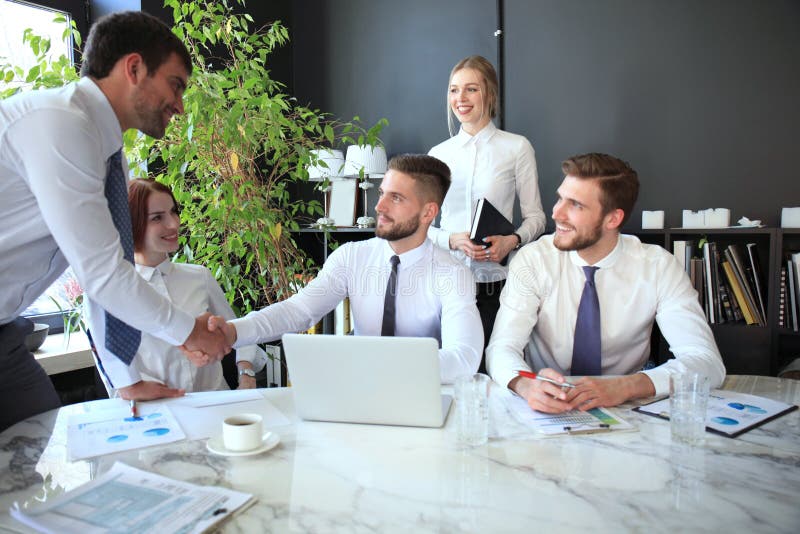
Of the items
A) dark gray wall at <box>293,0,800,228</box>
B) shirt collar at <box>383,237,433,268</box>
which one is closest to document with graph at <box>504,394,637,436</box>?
shirt collar at <box>383,237,433,268</box>

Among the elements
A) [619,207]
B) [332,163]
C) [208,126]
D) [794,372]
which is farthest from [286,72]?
[794,372]

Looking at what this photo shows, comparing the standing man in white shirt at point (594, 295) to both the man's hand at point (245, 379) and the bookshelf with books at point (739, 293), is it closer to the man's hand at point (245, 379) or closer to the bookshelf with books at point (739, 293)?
the man's hand at point (245, 379)

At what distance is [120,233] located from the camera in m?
1.50

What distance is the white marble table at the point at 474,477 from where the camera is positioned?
0.86m

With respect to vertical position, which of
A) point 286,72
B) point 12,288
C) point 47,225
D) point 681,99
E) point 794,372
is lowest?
point 794,372

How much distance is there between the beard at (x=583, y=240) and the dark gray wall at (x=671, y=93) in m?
1.63

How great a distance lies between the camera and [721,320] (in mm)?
2895

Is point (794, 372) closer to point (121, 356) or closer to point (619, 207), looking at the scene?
point (619, 207)

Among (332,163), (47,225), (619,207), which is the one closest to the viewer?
(47,225)

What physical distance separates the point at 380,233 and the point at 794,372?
195 cm

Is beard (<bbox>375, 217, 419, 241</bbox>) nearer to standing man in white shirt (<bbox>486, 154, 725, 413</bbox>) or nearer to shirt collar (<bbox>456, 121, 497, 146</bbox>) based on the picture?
standing man in white shirt (<bbox>486, 154, 725, 413</bbox>)

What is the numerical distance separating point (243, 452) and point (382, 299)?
3.07ft

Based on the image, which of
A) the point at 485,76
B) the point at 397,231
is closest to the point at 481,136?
the point at 485,76

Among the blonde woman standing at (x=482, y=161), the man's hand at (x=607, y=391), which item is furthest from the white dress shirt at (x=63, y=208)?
the blonde woman standing at (x=482, y=161)
